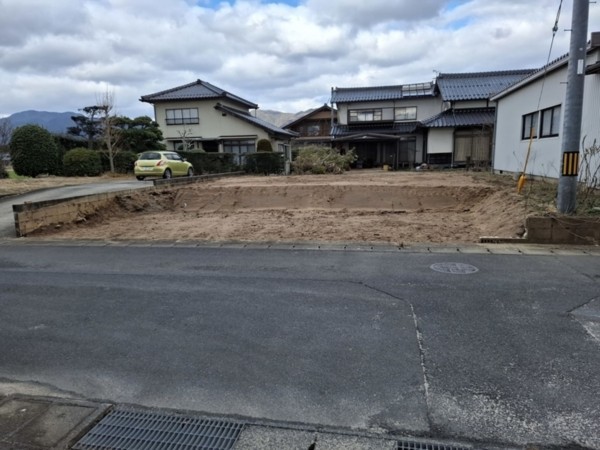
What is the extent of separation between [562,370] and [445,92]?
26823 millimetres

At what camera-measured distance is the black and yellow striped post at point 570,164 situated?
6914 millimetres

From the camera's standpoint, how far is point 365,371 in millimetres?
3053

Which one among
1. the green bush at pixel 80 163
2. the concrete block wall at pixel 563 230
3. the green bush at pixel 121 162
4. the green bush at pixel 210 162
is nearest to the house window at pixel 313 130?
the green bush at pixel 210 162

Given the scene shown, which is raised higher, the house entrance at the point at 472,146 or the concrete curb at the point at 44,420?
the house entrance at the point at 472,146

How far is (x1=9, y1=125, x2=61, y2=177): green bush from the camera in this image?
22.2 m

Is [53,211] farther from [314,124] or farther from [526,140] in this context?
[314,124]

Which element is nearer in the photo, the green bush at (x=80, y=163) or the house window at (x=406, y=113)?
the green bush at (x=80, y=163)

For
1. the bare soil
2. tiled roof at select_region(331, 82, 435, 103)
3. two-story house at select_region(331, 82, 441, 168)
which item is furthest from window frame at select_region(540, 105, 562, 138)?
tiled roof at select_region(331, 82, 435, 103)

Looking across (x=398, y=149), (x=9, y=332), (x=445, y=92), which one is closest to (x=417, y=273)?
(x=9, y=332)

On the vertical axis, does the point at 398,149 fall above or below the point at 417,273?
above

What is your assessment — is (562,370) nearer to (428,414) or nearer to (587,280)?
(428,414)

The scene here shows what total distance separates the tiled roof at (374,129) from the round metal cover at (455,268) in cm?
2581

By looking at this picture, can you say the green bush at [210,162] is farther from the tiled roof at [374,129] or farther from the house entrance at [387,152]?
the house entrance at [387,152]

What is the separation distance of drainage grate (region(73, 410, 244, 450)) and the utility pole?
6879mm
